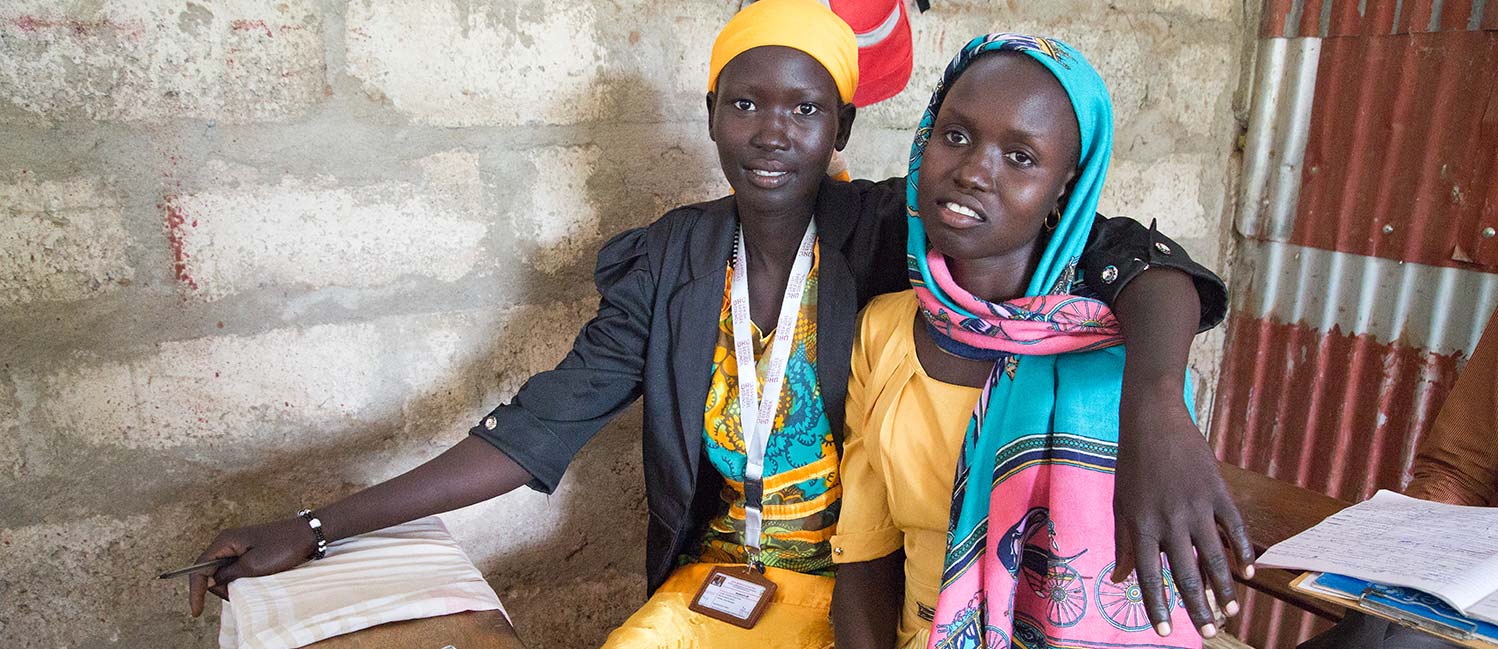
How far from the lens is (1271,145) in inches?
117

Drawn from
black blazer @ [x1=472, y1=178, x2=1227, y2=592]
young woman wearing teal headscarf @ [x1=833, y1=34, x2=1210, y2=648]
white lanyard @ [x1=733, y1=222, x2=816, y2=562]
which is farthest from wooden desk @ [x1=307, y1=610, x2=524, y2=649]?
young woman wearing teal headscarf @ [x1=833, y1=34, x2=1210, y2=648]

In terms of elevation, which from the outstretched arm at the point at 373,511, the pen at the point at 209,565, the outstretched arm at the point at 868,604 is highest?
the outstretched arm at the point at 373,511

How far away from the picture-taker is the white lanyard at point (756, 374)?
177 cm

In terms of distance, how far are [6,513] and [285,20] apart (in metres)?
1.00

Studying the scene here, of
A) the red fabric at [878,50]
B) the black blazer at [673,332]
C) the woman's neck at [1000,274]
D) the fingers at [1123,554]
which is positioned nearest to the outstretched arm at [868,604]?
the black blazer at [673,332]

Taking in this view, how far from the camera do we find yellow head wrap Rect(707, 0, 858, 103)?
171 centimetres

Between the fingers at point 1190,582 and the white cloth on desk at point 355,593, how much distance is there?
3.09 feet

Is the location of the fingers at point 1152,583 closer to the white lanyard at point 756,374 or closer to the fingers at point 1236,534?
the fingers at point 1236,534

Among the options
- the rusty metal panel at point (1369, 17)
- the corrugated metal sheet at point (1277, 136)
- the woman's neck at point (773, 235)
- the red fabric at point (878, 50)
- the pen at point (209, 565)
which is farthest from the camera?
the corrugated metal sheet at point (1277, 136)

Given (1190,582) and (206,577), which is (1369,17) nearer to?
(1190,582)

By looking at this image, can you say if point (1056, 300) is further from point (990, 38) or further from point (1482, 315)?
point (1482, 315)

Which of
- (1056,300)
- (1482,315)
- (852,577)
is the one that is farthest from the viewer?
(1482,315)

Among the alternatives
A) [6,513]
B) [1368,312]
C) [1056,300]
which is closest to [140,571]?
[6,513]

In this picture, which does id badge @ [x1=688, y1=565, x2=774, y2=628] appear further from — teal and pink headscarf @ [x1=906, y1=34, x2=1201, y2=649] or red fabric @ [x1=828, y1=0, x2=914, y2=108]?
red fabric @ [x1=828, y1=0, x2=914, y2=108]
